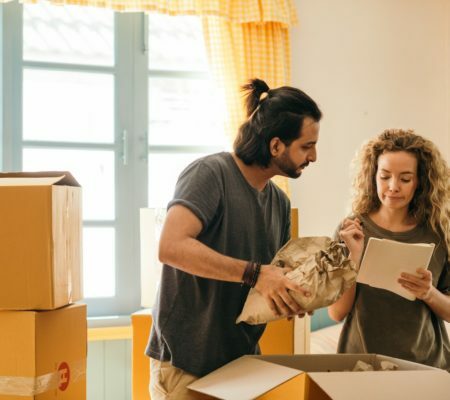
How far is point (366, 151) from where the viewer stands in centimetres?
198

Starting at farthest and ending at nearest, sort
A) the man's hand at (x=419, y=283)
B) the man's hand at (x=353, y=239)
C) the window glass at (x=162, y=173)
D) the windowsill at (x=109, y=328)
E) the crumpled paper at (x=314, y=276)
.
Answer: the window glass at (x=162, y=173) < the windowsill at (x=109, y=328) < the man's hand at (x=353, y=239) < the man's hand at (x=419, y=283) < the crumpled paper at (x=314, y=276)

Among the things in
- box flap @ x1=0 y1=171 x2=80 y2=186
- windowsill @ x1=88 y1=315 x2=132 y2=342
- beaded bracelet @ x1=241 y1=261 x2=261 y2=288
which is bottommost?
windowsill @ x1=88 y1=315 x2=132 y2=342

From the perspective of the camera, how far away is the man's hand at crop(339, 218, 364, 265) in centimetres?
179

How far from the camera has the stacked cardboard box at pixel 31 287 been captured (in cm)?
134

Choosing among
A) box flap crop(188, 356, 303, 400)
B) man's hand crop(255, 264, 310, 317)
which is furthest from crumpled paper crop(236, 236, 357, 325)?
box flap crop(188, 356, 303, 400)

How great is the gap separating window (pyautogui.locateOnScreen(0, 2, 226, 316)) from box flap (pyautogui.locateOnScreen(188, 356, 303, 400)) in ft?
5.79

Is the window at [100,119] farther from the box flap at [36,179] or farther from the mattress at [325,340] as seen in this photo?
the box flap at [36,179]

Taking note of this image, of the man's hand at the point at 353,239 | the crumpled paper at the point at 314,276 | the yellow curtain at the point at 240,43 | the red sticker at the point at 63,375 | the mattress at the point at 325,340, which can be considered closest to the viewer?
the crumpled paper at the point at 314,276

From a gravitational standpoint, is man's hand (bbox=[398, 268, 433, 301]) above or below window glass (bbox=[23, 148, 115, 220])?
below

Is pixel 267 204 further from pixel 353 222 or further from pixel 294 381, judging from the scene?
pixel 294 381

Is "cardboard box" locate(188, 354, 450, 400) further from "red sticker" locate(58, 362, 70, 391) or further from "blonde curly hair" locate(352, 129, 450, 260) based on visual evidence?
"blonde curly hair" locate(352, 129, 450, 260)

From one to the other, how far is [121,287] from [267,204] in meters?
1.59

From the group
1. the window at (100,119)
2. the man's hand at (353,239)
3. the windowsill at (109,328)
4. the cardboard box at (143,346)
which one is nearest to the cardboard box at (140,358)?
the cardboard box at (143,346)

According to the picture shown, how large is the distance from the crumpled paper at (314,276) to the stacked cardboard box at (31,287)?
441 millimetres
